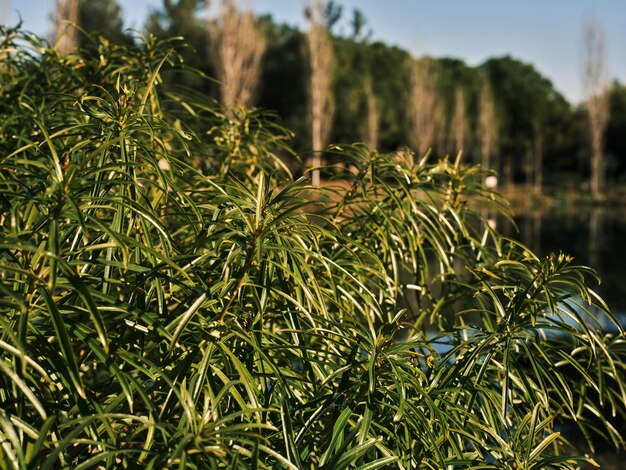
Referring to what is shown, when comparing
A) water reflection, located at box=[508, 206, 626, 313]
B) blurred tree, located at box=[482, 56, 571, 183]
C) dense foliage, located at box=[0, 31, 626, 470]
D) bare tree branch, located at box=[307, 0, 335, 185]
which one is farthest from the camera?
blurred tree, located at box=[482, 56, 571, 183]

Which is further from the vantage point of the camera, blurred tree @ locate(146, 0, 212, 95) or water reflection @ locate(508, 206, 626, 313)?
blurred tree @ locate(146, 0, 212, 95)

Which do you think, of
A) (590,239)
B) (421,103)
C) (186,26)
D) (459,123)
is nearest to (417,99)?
(421,103)

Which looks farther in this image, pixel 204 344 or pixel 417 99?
pixel 417 99

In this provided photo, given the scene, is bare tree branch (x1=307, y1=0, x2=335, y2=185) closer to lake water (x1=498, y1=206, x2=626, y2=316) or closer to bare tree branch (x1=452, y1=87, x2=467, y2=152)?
lake water (x1=498, y1=206, x2=626, y2=316)

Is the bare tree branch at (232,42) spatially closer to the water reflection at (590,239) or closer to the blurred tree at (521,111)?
the water reflection at (590,239)

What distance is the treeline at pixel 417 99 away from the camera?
30094 millimetres

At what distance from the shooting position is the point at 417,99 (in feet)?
102

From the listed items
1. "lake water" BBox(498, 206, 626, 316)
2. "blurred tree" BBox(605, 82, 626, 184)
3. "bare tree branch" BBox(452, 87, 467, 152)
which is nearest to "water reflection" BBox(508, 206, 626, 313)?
"lake water" BBox(498, 206, 626, 316)

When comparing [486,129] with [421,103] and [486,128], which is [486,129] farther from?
[421,103]

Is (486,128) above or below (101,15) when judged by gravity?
below

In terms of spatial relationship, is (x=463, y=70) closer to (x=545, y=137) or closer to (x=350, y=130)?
(x=545, y=137)

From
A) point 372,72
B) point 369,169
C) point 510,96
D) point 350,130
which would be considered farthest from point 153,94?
point 510,96

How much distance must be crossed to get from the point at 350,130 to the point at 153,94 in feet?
104

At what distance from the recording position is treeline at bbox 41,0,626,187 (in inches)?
1185
